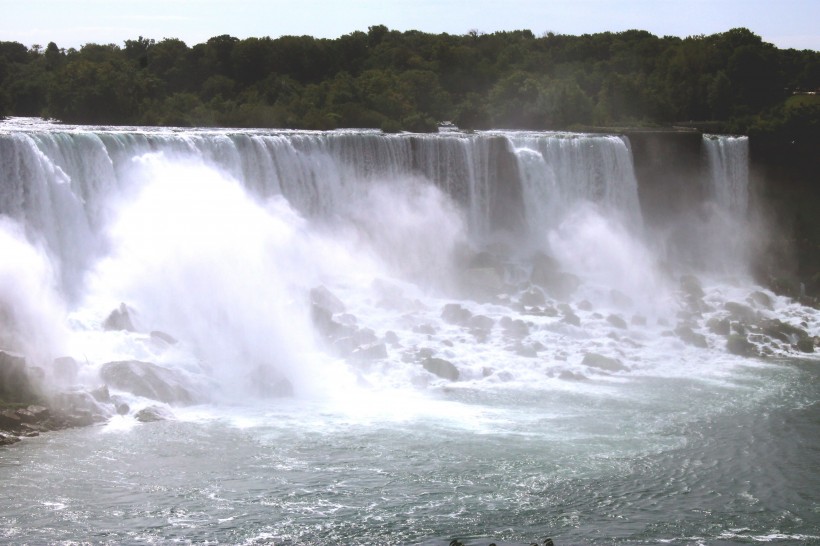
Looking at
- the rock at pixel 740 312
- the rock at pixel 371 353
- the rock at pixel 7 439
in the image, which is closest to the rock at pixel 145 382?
the rock at pixel 7 439

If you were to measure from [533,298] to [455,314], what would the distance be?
2.66 m

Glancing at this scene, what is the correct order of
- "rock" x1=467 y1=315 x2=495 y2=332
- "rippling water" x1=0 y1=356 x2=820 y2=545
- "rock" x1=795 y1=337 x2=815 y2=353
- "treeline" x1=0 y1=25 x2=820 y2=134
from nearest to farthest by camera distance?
"rippling water" x1=0 y1=356 x2=820 y2=545
"rock" x1=467 y1=315 x2=495 y2=332
"rock" x1=795 y1=337 x2=815 y2=353
"treeline" x1=0 y1=25 x2=820 y2=134

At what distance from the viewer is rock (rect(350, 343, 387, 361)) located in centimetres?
2230

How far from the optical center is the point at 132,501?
14.6m

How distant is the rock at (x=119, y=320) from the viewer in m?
21.0

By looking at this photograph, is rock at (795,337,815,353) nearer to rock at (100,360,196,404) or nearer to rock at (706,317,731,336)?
rock at (706,317,731,336)

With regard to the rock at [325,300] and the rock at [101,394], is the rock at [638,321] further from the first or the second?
the rock at [101,394]

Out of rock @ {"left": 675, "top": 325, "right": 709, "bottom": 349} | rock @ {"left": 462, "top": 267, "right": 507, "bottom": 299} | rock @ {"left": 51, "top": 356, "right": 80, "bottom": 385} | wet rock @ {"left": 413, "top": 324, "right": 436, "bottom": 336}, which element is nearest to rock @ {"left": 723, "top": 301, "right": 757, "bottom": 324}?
rock @ {"left": 675, "top": 325, "right": 709, "bottom": 349}

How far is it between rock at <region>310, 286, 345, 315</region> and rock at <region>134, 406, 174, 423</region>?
6106 mm

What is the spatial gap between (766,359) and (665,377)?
10.6ft

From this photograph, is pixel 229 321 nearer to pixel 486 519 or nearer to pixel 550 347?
pixel 550 347

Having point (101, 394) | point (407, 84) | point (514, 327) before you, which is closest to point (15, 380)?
point (101, 394)

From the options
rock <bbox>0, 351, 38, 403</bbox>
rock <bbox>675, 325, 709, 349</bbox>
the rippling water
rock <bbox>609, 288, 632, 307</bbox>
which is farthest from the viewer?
rock <bbox>609, 288, 632, 307</bbox>

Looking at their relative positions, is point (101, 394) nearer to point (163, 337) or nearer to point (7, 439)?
point (7, 439)
